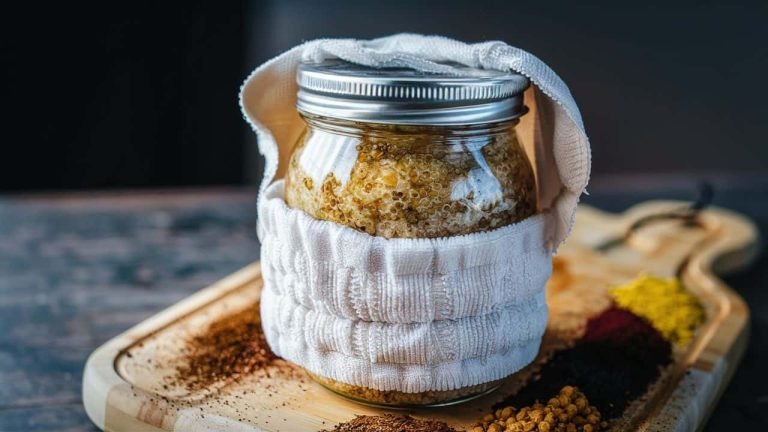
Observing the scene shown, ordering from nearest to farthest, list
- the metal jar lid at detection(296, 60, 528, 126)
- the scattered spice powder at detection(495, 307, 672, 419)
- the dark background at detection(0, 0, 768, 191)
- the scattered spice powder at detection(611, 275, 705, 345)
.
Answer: the metal jar lid at detection(296, 60, 528, 126)
the scattered spice powder at detection(495, 307, 672, 419)
the scattered spice powder at detection(611, 275, 705, 345)
the dark background at detection(0, 0, 768, 191)

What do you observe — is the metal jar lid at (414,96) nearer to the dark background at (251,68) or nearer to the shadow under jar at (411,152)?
the shadow under jar at (411,152)

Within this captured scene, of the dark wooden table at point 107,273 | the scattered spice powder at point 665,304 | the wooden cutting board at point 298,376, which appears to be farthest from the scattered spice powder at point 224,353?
the scattered spice powder at point 665,304

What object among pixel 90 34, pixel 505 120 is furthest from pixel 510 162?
pixel 90 34

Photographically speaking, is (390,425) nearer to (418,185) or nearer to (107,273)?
(418,185)

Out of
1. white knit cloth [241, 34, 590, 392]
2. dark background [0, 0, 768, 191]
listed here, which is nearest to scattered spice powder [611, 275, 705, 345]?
white knit cloth [241, 34, 590, 392]

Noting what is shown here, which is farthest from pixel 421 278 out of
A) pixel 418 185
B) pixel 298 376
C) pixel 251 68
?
pixel 251 68

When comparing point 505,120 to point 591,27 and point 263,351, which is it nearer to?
point 263,351

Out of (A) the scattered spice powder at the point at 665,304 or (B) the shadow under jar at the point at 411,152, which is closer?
(B) the shadow under jar at the point at 411,152

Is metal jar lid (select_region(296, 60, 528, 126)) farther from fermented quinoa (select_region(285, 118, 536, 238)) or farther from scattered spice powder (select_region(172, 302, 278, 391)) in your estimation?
scattered spice powder (select_region(172, 302, 278, 391))
